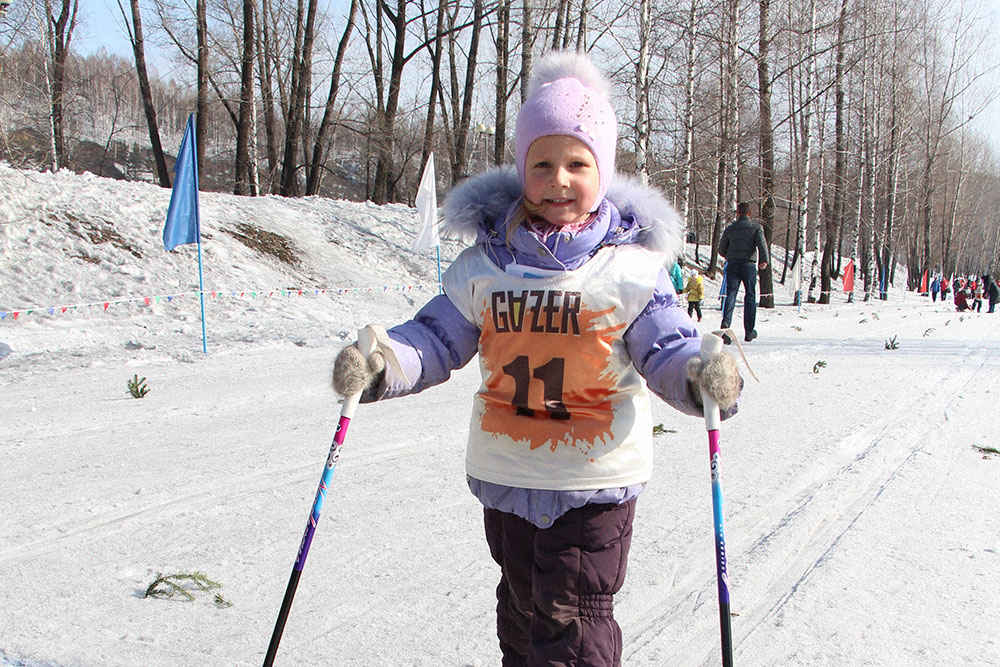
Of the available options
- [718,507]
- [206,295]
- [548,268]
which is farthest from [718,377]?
[206,295]

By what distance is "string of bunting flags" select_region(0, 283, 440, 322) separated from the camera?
10.1 m

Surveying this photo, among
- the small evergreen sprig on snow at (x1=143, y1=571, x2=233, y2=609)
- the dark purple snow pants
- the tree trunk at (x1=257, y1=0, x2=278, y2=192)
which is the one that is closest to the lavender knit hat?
the dark purple snow pants

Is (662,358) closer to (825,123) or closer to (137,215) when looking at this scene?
(137,215)

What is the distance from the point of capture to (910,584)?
2.86 metres

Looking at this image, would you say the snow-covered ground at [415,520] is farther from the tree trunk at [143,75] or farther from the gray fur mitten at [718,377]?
the tree trunk at [143,75]

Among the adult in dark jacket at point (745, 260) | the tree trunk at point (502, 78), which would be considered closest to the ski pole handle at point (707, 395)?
the adult in dark jacket at point (745, 260)

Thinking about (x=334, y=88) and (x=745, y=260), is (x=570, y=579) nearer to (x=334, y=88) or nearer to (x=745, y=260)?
(x=745, y=260)

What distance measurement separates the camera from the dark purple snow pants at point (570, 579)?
6.24 ft

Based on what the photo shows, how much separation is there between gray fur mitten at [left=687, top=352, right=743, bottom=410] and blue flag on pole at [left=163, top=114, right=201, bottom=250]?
863 cm

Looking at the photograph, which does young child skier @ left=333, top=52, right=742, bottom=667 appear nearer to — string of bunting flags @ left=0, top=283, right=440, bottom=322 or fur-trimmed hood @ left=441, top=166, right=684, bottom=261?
fur-trimmed hood @ left=441, top=166, right=684, bottom=261

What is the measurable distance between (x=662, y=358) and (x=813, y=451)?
3095 mm

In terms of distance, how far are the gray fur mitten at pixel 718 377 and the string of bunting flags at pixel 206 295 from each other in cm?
827

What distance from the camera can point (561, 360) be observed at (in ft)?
6.57

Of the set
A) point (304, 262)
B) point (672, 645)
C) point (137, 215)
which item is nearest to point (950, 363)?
point (672, 645)
